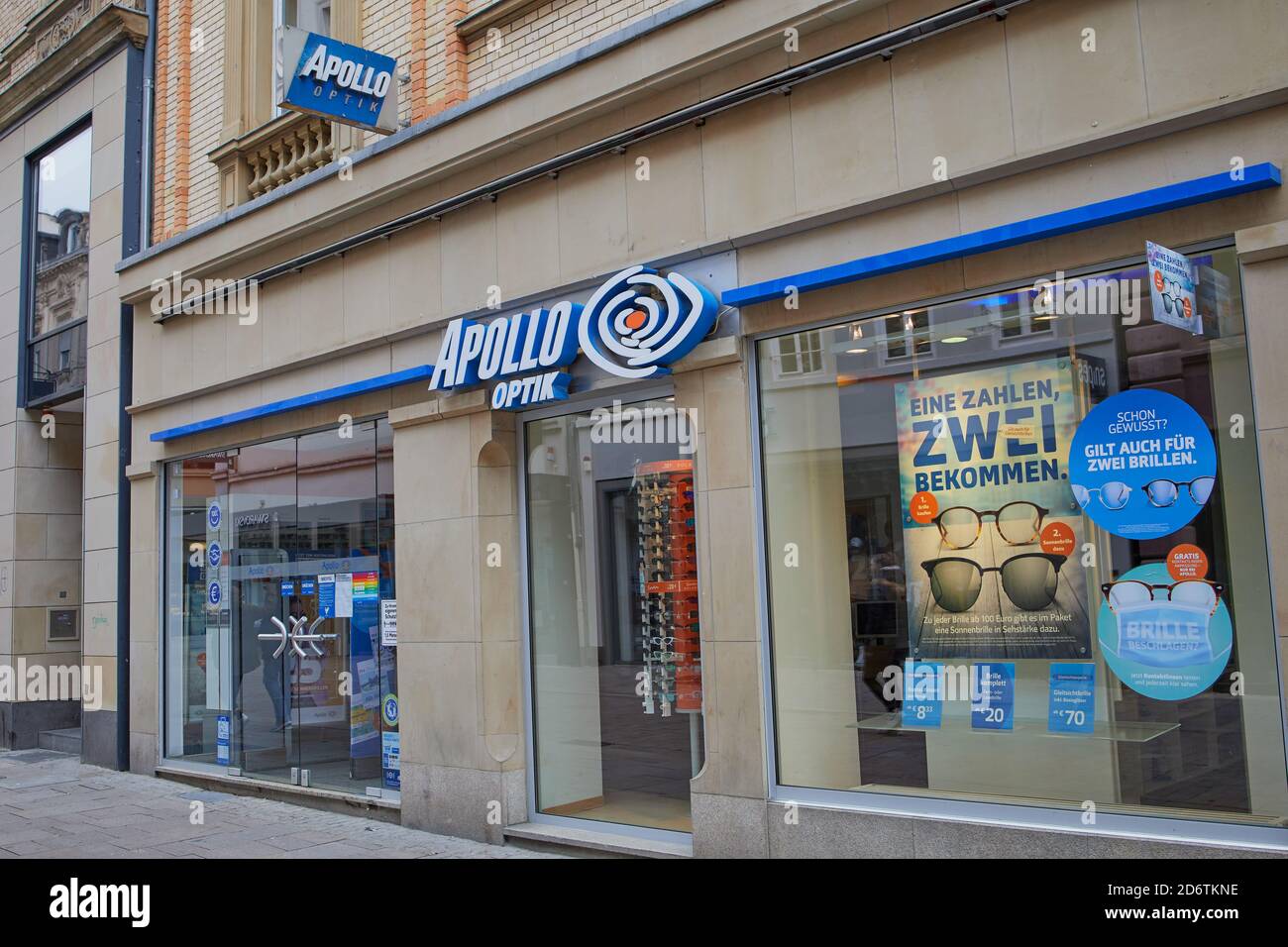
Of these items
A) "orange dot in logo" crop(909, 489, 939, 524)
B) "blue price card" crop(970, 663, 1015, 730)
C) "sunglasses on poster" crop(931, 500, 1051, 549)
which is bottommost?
"blue price card" crop(970, 663, 1015, 730)

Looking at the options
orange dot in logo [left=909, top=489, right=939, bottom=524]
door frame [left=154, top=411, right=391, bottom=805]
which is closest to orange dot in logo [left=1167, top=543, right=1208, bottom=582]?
orange dot in logo [left=909, top=489, right=939, bottom=524]

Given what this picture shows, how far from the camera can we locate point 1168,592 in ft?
18.4

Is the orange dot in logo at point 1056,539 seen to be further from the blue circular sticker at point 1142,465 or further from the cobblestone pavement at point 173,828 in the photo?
the cobblestone pavement at point 173,828

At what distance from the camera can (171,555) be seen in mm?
11992

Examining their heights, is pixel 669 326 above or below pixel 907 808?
above

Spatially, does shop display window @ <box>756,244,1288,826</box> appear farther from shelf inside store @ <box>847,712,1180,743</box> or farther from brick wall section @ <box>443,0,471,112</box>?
brick wall section @ <box>443,0,471,112</box>

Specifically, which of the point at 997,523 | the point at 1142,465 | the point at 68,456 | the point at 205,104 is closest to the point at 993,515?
the point at 997,523

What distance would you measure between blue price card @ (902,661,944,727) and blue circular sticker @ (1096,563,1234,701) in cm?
98

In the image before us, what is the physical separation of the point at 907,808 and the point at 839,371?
254cm

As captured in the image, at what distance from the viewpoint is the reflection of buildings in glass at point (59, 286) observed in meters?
13.7

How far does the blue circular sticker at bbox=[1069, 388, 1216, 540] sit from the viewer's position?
550 cm
